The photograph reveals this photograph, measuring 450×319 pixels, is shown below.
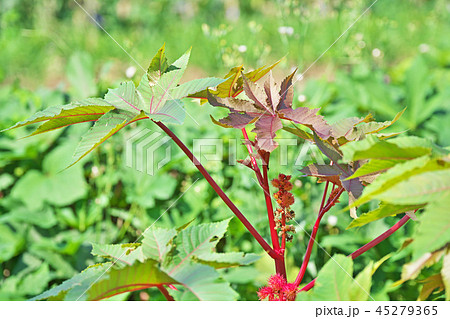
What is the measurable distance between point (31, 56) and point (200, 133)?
351cm

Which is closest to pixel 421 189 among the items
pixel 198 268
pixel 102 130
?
pixel 198 268

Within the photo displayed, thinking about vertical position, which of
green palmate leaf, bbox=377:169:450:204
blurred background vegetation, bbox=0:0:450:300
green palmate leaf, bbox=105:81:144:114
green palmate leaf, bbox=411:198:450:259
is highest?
green palmate leaf, bbox=105:81:144:114

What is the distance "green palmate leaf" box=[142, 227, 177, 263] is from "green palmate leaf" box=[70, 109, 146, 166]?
121 millimetres

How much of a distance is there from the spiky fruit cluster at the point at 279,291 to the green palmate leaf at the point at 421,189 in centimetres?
19

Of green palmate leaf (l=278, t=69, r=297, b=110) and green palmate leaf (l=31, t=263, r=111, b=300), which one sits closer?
green palmate leaf (l=31, t=263, r=111, b=300)

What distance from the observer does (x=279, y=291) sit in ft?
1.72

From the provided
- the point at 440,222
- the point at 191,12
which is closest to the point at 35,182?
the point at 440,222

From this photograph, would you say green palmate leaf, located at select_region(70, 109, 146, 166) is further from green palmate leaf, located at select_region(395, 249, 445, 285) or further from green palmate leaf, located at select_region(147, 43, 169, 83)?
green palmate leaf, located at select_region(395, 249, 445, 285)

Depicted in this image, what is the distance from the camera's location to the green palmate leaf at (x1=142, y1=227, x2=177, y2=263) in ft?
1.67

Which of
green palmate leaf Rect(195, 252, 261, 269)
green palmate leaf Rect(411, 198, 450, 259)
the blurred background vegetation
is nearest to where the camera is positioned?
green palmate leaf Rect(411, 198, 450, 259)

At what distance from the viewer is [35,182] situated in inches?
66.9

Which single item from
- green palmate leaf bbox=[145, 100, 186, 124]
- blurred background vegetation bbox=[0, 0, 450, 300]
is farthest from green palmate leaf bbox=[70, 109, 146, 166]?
blurred background vegetation bbox=[0, 0, 450, 300]

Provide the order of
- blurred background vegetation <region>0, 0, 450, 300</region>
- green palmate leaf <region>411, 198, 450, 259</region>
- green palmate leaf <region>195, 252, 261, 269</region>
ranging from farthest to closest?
blurred background vegetation <region>0, 0, 450, 300</region> → green palmate leaf <region>195, 252, 261, 269</region> → green palmate leaf <region>411, 198, 450, 259</region>
